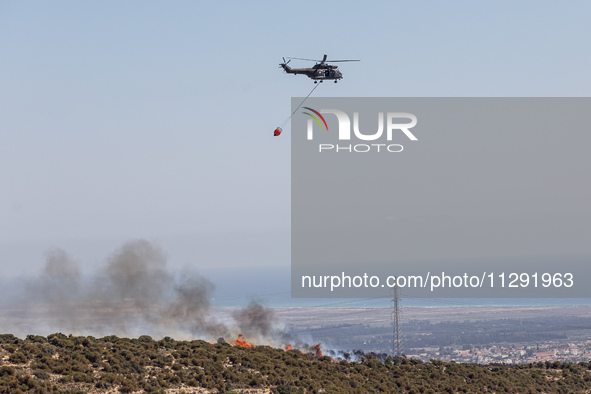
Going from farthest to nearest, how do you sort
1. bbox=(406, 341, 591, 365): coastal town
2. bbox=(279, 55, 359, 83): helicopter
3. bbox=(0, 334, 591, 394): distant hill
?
bbox=(406, 341, 591, 365): coastal town, bbox=(279, 55, 359, 83): helicopter, bbox=(0, 334, 591, 394): distant hill

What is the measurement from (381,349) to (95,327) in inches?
3353

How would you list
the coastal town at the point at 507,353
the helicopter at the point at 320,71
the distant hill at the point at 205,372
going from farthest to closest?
the coastal town at the point at 507,353 → the helicopter at the point at 320,71 → the distant hill at the point at 205,372

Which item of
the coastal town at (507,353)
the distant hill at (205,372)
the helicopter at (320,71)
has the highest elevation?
the helicopter at (320,71)

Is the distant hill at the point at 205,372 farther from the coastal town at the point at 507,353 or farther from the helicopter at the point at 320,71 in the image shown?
the coastal town at the point at 507,353

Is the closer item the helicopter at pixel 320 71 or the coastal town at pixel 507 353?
the helicopter at pixel 320 71

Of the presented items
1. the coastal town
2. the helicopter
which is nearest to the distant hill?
the helicopter

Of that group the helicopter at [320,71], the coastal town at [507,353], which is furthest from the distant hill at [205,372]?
the coastal town at [507,353]

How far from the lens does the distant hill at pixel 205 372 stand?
42062 millimetres

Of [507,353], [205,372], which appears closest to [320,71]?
[205,372]

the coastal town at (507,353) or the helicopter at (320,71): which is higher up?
the helicopter at (320,71)

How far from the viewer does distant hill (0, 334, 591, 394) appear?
42.1 m

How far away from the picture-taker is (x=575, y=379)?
66562 millimetres

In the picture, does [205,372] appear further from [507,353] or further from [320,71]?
[507,353]

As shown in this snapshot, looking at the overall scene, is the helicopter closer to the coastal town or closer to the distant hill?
the distant hill
